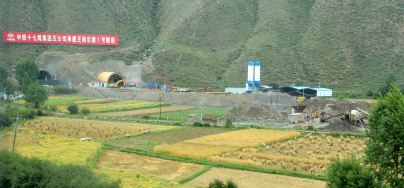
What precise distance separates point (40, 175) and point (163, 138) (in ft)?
61.7

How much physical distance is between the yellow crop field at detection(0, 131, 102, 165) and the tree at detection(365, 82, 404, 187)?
1527cm

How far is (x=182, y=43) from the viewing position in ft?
307

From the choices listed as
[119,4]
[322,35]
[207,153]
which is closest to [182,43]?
[119,4]

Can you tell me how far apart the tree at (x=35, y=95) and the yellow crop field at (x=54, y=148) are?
842 inches

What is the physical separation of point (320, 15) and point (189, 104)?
4709 centimetres

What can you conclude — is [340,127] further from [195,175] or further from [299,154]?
[195,175]

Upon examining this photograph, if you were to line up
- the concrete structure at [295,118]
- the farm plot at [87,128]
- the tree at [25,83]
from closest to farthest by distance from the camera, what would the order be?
the farm plot at [87,128], the concrete structure at [295,118], the tree at [25,83]

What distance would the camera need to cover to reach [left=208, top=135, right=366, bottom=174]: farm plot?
80.9 feet

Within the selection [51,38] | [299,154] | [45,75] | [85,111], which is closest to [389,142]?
[299,154]

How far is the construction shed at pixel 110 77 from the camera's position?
7376 centimetres

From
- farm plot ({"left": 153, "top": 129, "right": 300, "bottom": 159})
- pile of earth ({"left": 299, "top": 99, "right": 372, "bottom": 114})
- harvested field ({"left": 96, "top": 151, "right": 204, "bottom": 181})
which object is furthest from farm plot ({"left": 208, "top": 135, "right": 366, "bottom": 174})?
pile of earth ({"left": 299, "top": 99, "right": 372, "bottom": 114})

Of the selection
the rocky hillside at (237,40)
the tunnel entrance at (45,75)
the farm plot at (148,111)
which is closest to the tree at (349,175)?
the farm plot at (148,111)

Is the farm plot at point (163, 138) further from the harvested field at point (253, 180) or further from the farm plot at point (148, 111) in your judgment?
the farm plot at point (148, 111)

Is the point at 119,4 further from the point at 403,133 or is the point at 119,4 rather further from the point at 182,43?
the point at 403,133
